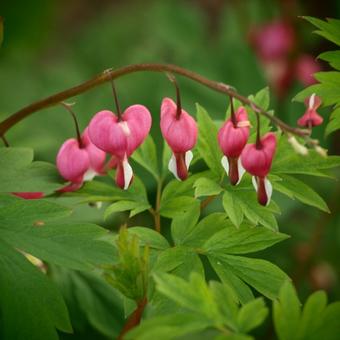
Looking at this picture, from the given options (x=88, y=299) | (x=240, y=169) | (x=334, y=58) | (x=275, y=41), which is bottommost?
(x=88, y=299)

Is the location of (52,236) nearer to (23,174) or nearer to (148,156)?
(23,174)

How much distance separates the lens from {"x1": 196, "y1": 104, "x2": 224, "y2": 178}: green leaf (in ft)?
4.27

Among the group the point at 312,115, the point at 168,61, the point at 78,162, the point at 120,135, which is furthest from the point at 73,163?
the point at 168,61

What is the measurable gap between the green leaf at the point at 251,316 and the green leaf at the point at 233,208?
22 cm

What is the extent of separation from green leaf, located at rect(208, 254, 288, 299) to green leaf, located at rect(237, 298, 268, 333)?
0.69 ft

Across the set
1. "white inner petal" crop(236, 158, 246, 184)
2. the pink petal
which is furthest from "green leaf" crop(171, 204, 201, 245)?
the pink petal

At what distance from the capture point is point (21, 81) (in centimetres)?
343

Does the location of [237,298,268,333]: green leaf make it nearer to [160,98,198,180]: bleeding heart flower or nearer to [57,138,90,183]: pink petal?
[160,98,198,180]: bleeding heart flower

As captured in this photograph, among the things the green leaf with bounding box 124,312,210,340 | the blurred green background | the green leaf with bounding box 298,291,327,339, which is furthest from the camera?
the blurred green background

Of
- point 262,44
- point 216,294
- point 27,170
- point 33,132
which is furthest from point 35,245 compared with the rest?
point 262,44

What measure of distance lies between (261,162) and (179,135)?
0.15 meters

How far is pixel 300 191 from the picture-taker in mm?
1212

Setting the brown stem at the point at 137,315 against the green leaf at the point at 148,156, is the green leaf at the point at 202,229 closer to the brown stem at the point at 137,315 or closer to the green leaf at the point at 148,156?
the brown stem at the point at 137,315

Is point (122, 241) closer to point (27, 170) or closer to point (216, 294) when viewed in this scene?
point (216, 294)
